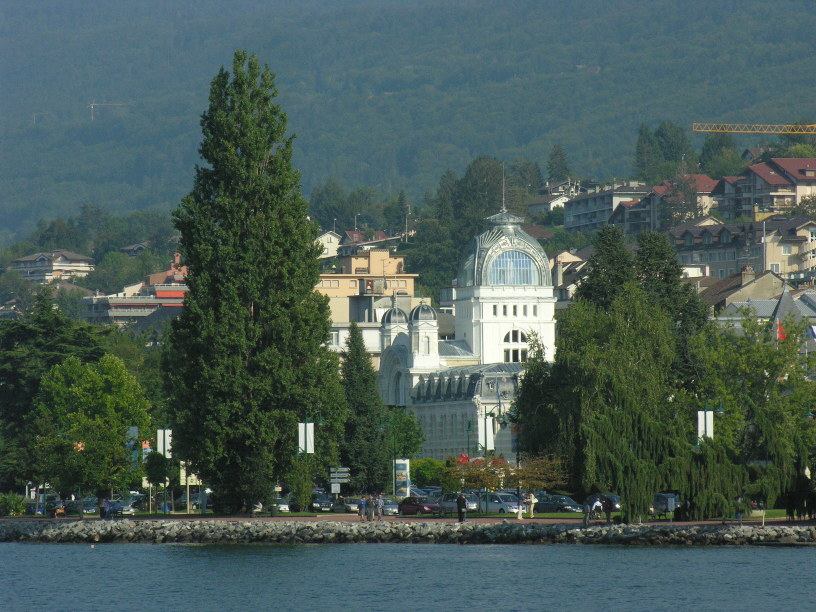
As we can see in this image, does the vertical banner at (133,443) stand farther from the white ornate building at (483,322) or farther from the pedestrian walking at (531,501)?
the white ornate building at (483,322)

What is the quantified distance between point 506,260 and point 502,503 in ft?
242

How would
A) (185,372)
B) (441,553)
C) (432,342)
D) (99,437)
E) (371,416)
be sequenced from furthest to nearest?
(432,342), (371,416), (99,437), (185,372), (441,553)

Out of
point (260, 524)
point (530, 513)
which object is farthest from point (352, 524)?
point (530, 513)

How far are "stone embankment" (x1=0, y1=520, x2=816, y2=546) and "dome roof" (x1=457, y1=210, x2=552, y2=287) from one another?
286ft

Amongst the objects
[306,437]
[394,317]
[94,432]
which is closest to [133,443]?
[94,432]

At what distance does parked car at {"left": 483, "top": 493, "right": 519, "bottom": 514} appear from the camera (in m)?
98.2

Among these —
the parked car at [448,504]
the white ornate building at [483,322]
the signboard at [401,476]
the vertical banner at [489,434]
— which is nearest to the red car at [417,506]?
the parked car at [448,504]

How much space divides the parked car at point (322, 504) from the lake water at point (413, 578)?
28.9 metres

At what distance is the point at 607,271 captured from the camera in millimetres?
135125

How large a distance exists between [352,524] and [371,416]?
123 feet

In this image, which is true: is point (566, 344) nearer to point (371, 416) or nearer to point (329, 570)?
point (371, 416)

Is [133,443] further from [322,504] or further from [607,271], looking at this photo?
[607,271]

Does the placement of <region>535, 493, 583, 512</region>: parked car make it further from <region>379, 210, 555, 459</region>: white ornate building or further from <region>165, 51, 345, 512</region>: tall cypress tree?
<region>379, 210, 555, 459</region>: white ornate building

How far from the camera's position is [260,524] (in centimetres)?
7900
